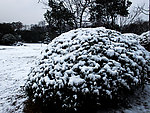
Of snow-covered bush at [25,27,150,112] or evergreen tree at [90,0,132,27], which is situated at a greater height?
evergreen tree at [90,0,132,27]

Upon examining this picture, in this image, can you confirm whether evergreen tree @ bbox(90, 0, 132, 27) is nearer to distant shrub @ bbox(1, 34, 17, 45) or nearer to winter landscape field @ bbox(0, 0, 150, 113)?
winter landscape field @ bbox(0, 0, 150, 113)

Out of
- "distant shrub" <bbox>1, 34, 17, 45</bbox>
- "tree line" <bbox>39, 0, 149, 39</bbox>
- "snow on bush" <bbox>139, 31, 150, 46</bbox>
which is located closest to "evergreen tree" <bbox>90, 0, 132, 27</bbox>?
"tree line" <bbox>39, 0, 149, 39</bbox>

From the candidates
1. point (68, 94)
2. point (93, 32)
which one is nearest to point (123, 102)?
point (68, 94)

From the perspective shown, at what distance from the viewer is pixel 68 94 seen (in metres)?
2.32

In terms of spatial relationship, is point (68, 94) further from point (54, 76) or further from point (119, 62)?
point (119, 62)

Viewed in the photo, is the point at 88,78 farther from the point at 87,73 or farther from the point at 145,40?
the point at 145,40

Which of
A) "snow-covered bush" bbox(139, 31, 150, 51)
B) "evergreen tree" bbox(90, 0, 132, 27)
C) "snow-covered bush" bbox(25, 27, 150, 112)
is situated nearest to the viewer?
"snow-covered bush" bbox(25, 27, 150, 112)

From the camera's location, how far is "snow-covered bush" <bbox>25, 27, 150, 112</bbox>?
2293mm

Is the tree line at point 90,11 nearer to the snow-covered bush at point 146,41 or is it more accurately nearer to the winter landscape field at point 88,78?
the snow-covered bush at point 146,41

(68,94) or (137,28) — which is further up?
(137,28)

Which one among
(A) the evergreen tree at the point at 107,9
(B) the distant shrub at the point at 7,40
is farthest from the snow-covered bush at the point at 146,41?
(B) the distant shrub at the point at 7,40

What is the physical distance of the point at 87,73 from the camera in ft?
7.71

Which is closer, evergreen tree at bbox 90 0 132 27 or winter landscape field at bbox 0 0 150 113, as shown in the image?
winter landscape field at bbox 0 0 150 113

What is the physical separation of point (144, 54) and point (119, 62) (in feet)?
3.52
